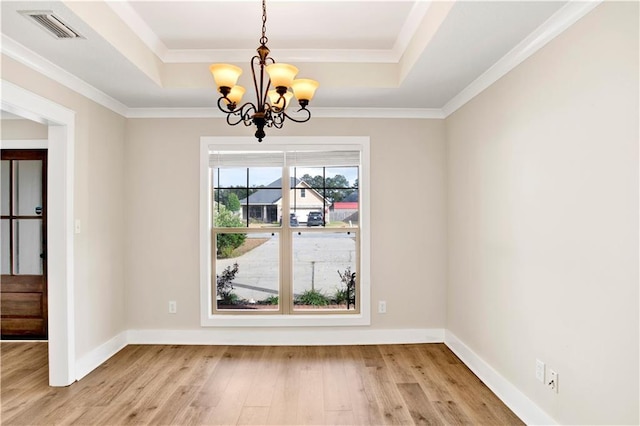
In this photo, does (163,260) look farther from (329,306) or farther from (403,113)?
(403,113)

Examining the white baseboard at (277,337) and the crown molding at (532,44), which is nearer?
the crown molding at (532,44)

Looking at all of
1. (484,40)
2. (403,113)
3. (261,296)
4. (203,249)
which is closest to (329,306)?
(261,296)

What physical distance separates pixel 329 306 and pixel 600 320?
99.1 inches

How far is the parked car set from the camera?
3934mm

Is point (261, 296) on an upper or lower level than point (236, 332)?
upper

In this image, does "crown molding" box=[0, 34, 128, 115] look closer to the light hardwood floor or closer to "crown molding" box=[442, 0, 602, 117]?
the light hardwood floor

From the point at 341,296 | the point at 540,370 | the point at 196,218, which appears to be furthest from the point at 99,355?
the point at 540,370

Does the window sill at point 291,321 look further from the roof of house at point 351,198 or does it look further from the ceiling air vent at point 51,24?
the ceiling air vent at point 51,24

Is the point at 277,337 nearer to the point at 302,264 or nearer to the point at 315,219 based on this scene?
the point at 302,264

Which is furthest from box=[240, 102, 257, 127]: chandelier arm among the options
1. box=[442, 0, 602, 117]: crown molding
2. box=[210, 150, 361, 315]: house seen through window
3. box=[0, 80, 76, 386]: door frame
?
box=[442, 0, 602, 117]: crown molding

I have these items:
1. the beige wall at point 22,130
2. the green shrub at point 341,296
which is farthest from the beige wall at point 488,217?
the beige wall at point 22,130

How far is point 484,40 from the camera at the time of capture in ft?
7.63

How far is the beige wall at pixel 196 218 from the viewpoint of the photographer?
12.4ft

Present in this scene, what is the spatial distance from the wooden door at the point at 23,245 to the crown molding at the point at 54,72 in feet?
4.02
